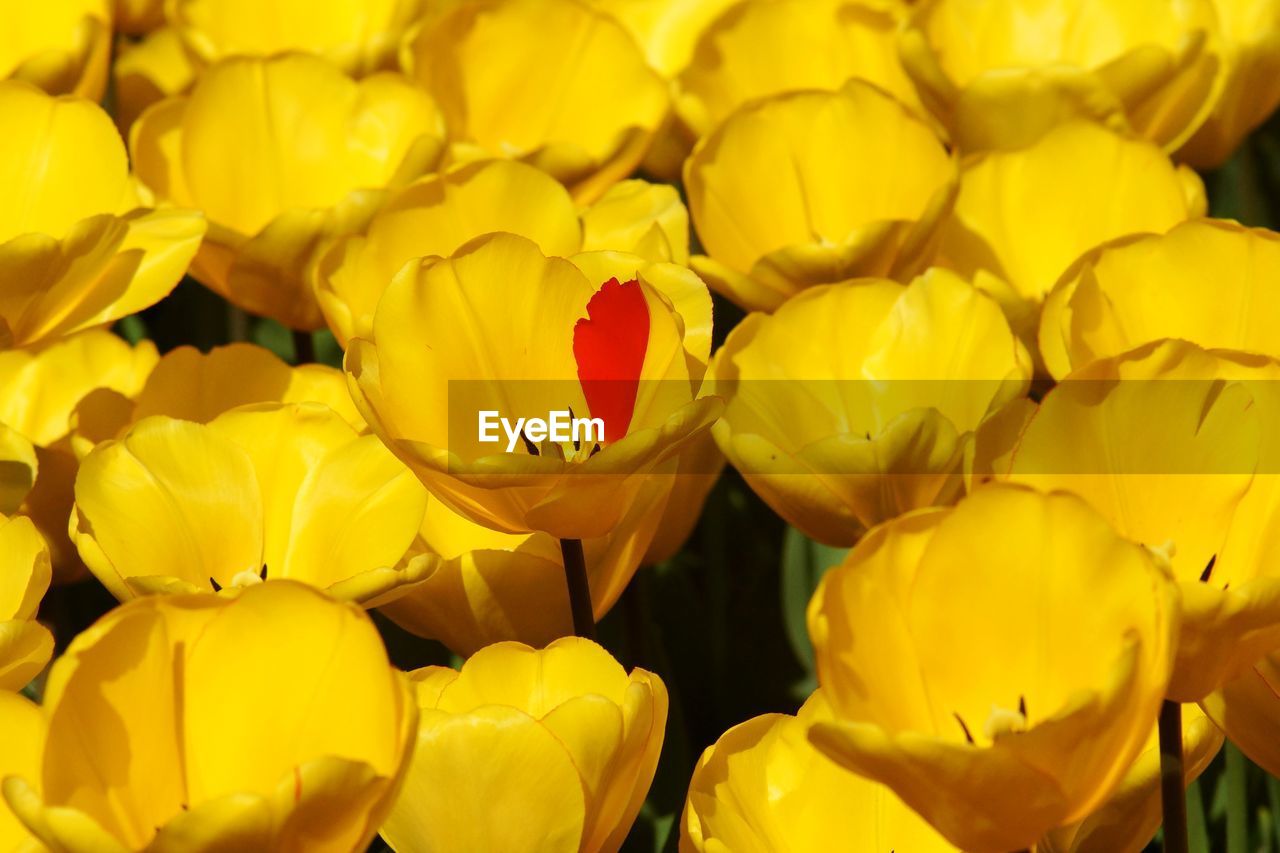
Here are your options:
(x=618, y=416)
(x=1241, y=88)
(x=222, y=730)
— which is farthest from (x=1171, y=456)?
(x=1241, y=88)

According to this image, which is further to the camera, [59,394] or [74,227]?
[59,394]

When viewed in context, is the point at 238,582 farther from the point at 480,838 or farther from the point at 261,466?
the point at 480,838

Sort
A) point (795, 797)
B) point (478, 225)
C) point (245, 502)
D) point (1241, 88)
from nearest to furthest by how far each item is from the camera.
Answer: point (795, 797) → point (245, 502) → point (478, 225) → point (1241, 88)

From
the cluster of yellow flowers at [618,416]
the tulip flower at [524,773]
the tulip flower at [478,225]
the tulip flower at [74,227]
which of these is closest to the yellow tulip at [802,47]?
the cluster of yellow flowers at [618,416]

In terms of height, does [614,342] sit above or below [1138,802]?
above

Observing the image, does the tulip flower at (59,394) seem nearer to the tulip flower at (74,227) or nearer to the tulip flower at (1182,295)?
the tulip flower at (74,227)

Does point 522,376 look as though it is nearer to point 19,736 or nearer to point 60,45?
point 19,736
